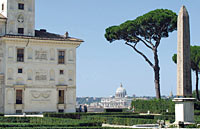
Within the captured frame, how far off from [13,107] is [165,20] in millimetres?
19082

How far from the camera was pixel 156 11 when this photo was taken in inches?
1876

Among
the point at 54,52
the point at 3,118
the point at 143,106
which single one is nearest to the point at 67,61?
the point at 54,52

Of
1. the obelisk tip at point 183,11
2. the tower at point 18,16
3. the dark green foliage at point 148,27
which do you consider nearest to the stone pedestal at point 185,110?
the obelisk tip at point 183,11

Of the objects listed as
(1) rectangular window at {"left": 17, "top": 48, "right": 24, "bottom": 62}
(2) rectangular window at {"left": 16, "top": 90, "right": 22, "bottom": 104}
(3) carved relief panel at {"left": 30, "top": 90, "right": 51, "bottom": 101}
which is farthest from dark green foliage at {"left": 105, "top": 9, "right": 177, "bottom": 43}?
(2) rectangular window at {"left": 16, "top": 90, "right": 22, "bottom": 104}

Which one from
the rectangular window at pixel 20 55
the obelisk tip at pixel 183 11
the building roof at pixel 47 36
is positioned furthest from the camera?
the building roof at pixel 47 36

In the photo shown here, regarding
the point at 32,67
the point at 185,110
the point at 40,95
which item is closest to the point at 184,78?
the point at 185,110

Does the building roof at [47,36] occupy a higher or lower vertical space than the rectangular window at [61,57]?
higher

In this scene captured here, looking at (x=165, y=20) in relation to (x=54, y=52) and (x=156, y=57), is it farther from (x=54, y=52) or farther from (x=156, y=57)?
(x=54, y=52)

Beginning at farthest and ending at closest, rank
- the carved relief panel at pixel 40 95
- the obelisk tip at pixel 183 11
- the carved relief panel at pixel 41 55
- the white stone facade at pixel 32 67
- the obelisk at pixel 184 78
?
the carved relief panel at pixel 41 55 → the carved relief panel at pixel 40 95 → the white stone facade at pixel 32 67 → the obelisk tip at pixel 183 11 → the obelisk at pixel 184 78

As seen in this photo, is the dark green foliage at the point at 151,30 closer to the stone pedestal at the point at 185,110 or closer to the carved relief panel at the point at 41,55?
the carved relief panel at the point at 41,55

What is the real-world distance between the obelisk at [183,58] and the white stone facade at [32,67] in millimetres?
21624

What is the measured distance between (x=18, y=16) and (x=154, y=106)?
16710 mm

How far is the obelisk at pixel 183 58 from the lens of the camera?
21.2 meters

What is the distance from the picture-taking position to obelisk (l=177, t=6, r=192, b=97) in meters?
21.2
